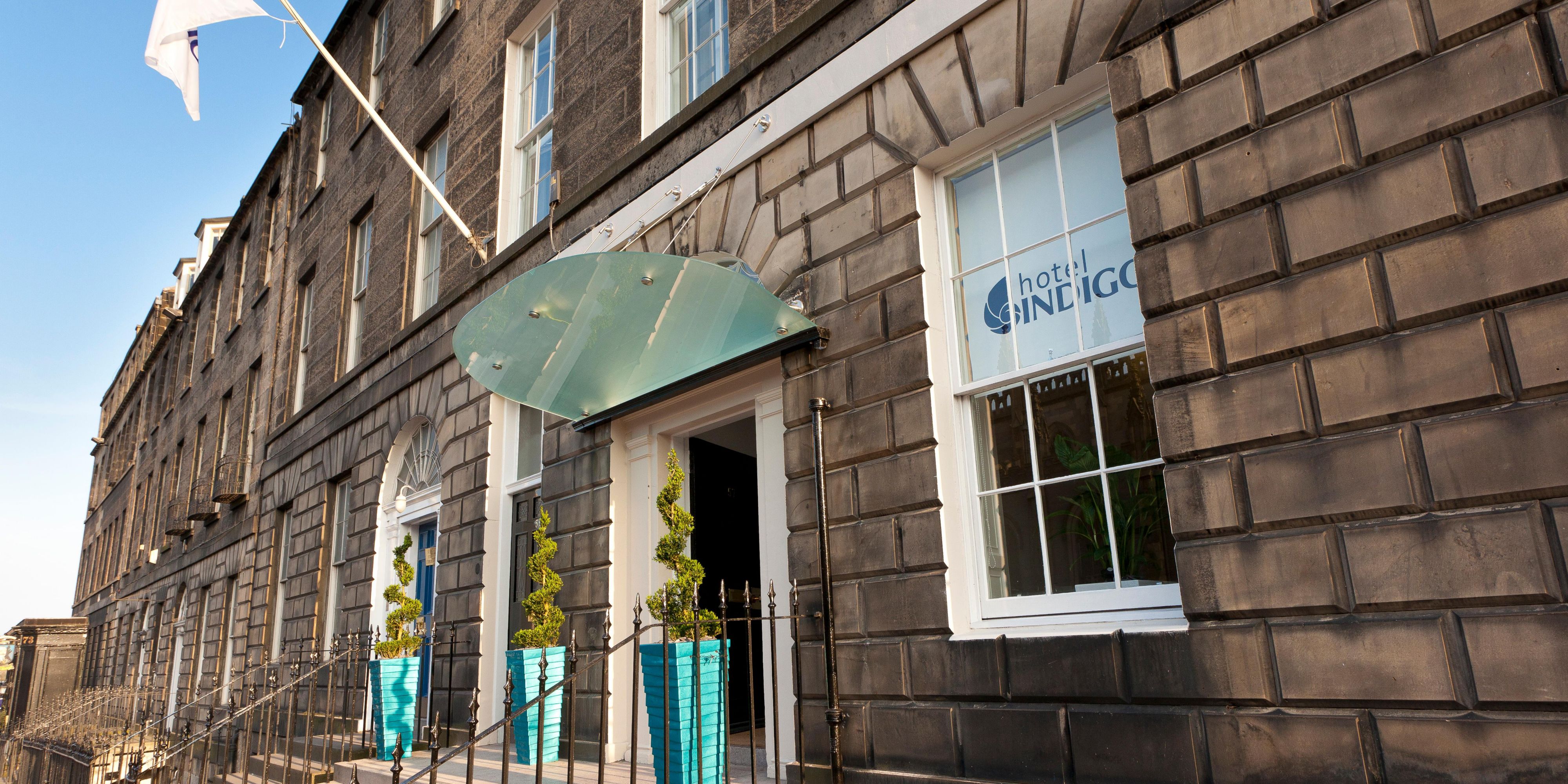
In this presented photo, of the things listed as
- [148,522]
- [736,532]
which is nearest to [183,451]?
[148,522]

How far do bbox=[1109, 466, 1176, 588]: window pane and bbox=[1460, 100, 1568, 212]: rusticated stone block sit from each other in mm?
1646

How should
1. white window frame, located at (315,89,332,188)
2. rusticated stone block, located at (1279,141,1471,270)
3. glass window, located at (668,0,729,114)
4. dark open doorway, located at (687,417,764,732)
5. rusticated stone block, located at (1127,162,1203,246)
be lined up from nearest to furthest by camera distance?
rusticated stone block, located at (1279,141,1471,270)
rusticated stone block, located at (1127,162,1203,246)
glass window, located at (668,0,729,114)
dark open doorway, located at (687,417,764,732)
white window frame, located at (315,89,332,188)

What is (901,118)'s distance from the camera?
5.74 metres

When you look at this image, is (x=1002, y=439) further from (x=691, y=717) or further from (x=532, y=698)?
(x=532, y=698)

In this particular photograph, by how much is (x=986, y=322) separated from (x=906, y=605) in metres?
1.65

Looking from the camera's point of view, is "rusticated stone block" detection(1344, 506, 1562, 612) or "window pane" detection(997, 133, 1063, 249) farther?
"window pane" detection(997, 133, 1063, 249)

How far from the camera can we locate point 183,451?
26109mm

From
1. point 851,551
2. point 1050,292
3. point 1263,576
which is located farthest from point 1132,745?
point 1050,292

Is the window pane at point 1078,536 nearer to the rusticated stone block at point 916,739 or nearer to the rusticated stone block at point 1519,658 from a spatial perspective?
the rusticated stone block at point 916,739

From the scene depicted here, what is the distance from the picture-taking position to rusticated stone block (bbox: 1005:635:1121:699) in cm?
416

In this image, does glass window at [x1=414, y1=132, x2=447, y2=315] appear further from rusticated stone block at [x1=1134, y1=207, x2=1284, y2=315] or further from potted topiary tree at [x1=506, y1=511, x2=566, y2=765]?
rusticated stone block at [x1=1134, y1=207, x2=1284, y2=315]

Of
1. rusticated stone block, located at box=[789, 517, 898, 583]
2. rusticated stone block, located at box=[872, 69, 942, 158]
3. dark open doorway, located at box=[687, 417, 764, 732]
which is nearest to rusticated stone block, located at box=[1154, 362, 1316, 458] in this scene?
rusticated stone block, located at box=[789, 517, 898, 583]

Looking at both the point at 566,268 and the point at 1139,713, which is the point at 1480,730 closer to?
the point at 1139,713

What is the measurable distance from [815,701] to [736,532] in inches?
125
